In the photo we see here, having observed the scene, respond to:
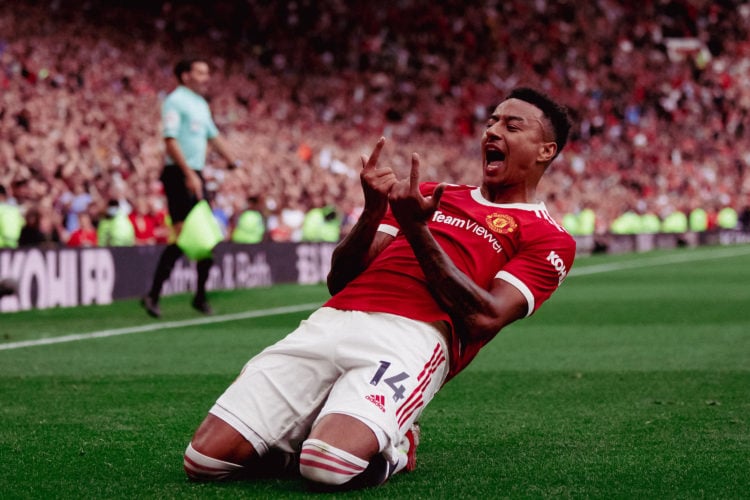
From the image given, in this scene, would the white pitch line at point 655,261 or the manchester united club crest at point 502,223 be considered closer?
the manchester united club crest at point 502,223

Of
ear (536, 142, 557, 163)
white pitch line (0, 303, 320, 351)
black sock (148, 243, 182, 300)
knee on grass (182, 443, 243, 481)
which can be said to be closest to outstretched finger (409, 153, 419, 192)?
ear (536, 142, 557, 163)

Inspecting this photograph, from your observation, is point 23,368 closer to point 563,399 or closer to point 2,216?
point 563,399

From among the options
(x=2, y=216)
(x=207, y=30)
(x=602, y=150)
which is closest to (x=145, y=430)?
(x=2, y=216)

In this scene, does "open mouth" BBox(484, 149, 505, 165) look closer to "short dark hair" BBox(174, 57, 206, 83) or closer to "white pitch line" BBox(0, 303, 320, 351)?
"white pitch line" BBox(0, 303, 320, 351)

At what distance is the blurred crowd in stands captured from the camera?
18.2 meters

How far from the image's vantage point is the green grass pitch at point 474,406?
3.80 metres

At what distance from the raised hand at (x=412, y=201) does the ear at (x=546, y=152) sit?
66 centimetres

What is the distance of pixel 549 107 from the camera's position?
4332mm

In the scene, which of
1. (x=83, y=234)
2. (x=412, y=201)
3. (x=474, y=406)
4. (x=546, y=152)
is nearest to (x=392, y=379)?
(x=412, y=201)

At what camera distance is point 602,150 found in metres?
39.8

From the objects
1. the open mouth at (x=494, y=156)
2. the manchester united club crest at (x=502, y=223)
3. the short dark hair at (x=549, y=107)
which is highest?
the short dark hair at (x=549, y=107)

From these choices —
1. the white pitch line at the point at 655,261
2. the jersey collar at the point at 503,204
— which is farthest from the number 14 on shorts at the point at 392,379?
the white pitch line at the point at 655,261

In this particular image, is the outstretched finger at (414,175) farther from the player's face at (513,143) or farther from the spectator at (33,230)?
the spectator at (33,230)

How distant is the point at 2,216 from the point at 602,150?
28.4 meters
